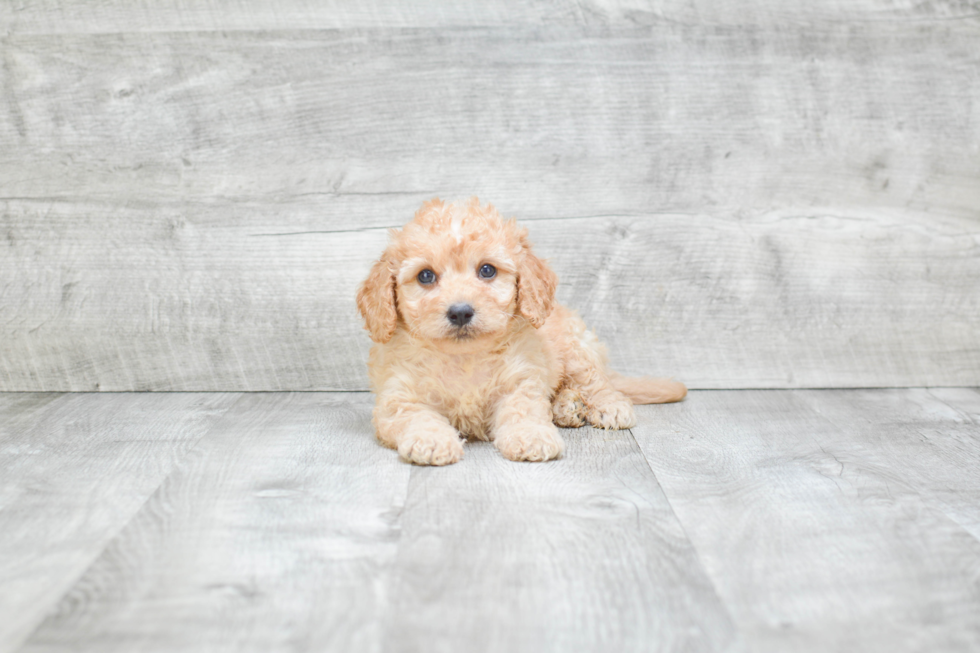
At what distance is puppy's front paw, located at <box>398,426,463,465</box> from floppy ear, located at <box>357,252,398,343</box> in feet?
1.08

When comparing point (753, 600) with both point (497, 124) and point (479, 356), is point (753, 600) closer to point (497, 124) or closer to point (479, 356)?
point (479, 356)

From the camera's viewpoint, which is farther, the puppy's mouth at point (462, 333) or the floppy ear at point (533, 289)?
the floppy ear at point (533, 289)

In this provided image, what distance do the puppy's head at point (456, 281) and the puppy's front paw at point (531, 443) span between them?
0.29m

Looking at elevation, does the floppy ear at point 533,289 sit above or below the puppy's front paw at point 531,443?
above

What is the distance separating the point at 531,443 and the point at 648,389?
89 centimetres

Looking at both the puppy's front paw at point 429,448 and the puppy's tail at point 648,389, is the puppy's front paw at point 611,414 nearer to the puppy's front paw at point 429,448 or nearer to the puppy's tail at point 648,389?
the puppy's tail at point 648,389

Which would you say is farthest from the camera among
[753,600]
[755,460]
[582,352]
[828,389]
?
[828,389]

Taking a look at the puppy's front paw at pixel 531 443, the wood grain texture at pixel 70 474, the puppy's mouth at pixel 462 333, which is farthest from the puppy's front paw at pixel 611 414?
the wood grain texture at pixel 70 474

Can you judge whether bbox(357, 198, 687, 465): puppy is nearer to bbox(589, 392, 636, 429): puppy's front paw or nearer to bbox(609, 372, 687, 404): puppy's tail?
bbox(589, 392, 636, 429): puppy's front paw

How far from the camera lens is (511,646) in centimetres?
144

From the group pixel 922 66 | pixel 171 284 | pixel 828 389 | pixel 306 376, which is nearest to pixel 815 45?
pixel 922 66

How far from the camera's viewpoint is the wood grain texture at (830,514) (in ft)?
5.04

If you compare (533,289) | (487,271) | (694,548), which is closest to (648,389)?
(533,289)

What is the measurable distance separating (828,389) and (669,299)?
0.76 metres
